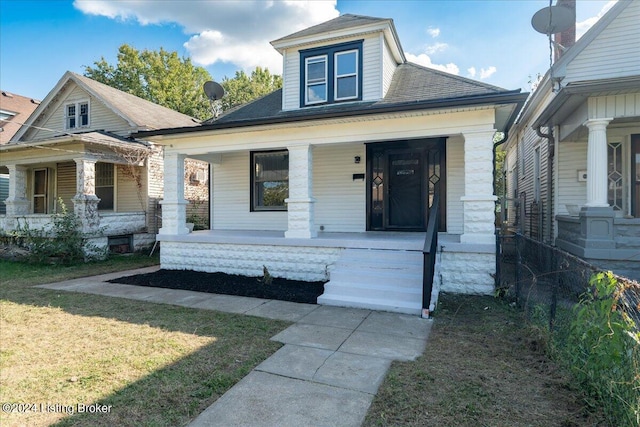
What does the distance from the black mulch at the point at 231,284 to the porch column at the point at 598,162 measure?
17.3 ft

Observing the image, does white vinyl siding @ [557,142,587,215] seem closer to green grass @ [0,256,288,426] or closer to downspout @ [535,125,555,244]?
downspout @ [535,125,555,244]

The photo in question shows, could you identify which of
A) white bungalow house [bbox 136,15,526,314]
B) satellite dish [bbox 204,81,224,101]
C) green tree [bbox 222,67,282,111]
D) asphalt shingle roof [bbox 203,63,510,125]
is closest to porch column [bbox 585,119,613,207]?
white bungalow house [bbox 136,15,526,314]

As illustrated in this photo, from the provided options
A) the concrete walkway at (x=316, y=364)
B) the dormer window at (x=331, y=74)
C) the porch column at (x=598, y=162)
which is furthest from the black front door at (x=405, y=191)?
the concrete walkway at (x=316, y=364)

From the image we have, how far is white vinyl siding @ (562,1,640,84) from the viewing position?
26.0ft

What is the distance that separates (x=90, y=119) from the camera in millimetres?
13664

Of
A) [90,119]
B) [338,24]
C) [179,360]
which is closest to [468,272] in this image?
[179,360]

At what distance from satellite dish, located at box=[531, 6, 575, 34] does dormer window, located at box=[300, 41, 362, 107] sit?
404 centimetres

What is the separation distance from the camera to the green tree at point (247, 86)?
32.3 meters

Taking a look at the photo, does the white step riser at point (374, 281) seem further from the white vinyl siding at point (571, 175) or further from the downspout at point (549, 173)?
the downspout at point (549, 173)

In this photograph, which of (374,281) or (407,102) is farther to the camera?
(407,102)

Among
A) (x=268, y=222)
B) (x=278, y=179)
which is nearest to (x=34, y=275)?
(x=268, y=222)

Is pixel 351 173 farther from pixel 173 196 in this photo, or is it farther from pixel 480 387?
pixel 480 387

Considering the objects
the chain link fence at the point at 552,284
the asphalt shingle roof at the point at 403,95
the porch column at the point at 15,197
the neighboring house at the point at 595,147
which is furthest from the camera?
the porch column at the point at 15,197

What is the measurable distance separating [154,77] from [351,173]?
23889 mm
